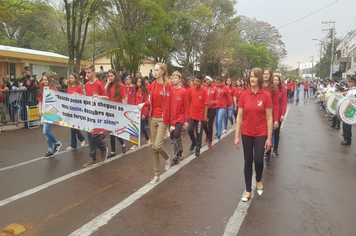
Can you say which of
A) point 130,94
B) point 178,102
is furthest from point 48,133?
point 178,102

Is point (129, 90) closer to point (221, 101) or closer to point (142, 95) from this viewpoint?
point (142, 95)

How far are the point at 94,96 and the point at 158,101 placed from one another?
1.69 meters

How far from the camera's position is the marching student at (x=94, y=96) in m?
6.34

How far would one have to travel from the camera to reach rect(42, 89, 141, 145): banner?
6258mm

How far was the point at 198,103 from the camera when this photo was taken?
24.3ft

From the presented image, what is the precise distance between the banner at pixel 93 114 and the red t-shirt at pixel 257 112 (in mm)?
2372

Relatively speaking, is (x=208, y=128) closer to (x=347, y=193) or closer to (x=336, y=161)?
(x=336, y=161)

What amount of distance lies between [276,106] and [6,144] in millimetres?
7159

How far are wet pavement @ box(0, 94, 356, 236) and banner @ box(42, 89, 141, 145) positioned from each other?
28.6 inches

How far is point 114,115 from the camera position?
21.2 ft

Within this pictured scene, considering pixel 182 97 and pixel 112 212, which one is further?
pixel 182 97

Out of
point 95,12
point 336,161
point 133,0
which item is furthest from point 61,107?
point 133,0

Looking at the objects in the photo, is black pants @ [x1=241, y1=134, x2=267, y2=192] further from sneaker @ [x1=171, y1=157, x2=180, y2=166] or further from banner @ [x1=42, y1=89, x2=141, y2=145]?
banner @ [x1=42, y1=89, x2=141, y2=145]

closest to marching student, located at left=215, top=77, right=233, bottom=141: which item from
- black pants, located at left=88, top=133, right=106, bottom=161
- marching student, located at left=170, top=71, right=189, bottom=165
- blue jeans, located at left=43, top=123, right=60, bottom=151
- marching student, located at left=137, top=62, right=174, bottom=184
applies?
marching student, located at left=170, top=71, right=189, bottom=165
